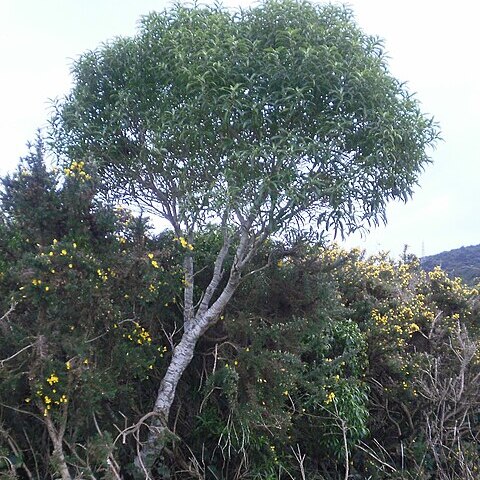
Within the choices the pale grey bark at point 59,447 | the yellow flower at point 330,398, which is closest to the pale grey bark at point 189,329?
the pale grey bark at point 59,447

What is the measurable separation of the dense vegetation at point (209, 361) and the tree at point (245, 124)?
0.37 metres

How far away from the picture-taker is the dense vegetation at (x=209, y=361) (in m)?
4.16

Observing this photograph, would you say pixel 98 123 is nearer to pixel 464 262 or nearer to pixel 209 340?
pixel 209 340

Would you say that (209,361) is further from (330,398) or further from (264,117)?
(264,117)

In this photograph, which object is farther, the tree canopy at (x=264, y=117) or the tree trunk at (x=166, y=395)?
the tree trunk at (x=166, y=395)

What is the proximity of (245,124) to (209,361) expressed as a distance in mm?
2175

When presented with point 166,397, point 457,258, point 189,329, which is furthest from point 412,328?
point 457,258

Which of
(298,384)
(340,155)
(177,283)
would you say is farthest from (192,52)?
(298,384)

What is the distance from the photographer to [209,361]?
5.45 metres

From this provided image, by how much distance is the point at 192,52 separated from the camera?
4.72 metres

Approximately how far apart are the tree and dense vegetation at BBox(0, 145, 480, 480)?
37 centimetres

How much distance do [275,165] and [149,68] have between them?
1452mm

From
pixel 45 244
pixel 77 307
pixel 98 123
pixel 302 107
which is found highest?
pixel 98 123

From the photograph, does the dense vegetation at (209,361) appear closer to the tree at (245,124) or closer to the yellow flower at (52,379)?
the yellow flower at (52,379)
